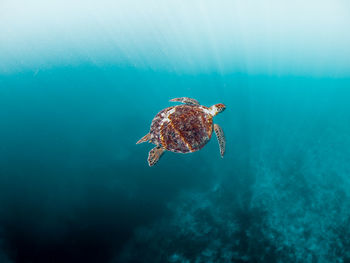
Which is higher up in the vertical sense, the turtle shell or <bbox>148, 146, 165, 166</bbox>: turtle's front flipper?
the turtle shell

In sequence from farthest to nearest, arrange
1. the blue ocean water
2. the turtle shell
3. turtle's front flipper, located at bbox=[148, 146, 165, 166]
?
the blue ocean water
turtle's front flipper, located at bbox=[148, 146, 165, 166]
the turtle shell

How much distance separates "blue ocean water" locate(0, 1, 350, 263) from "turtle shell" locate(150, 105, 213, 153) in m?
4.43

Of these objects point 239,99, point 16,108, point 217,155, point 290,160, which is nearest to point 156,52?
point 239,99

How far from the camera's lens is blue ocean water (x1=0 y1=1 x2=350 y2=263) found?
17.4ft

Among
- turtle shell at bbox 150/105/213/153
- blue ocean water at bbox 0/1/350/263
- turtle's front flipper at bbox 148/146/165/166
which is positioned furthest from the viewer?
blue ocean water at bbox 0/1/350/263

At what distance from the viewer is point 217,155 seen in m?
8.13

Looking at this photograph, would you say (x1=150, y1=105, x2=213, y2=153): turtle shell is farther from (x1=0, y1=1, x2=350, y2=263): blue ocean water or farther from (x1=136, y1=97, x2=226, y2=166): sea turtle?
(x1=0, y1=1, x2=350, y2=263): blue ocean water

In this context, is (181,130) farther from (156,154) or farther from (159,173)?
(159,173)

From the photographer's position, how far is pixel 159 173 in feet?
23.7

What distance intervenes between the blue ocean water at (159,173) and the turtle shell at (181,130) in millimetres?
4427

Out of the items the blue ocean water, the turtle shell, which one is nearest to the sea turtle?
the turtle shell

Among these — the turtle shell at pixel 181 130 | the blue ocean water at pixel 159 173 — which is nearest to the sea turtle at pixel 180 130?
the turtle shell at pixel 181 130

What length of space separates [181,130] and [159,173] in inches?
190

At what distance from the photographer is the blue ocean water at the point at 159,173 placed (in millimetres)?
5297
